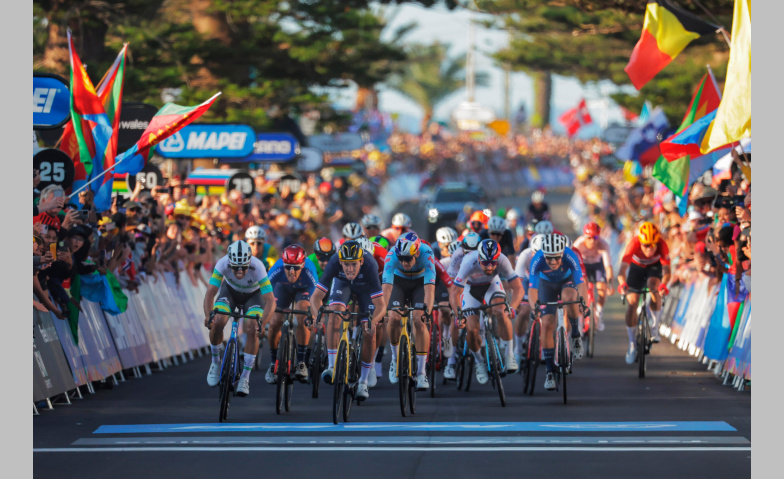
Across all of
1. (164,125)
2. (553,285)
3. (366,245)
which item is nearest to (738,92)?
(553,285)

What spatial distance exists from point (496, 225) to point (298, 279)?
156 inches

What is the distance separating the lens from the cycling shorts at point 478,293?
14.4 m

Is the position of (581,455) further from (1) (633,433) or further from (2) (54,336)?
(2) (54,336)

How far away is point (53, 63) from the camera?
25.5 meters

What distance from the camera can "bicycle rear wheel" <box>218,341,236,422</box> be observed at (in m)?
12.4

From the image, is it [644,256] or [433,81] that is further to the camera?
[433,81]

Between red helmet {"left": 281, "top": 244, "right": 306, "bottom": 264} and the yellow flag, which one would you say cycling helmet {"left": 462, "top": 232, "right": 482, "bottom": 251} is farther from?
the yellow flag

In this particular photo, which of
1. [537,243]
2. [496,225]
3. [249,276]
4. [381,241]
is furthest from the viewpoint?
[496,225]

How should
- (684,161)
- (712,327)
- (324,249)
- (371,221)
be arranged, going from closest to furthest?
(324,249) < (712,327) < (371,221) < (684,161)

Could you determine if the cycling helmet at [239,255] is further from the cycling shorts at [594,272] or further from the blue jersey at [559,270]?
the cycling shorts at [594,272]

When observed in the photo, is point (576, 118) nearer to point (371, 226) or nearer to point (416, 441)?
point (371, 226)

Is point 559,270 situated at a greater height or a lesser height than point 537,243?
lesser

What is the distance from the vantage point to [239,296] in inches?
525

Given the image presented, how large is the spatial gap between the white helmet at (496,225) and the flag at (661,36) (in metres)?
2.71
